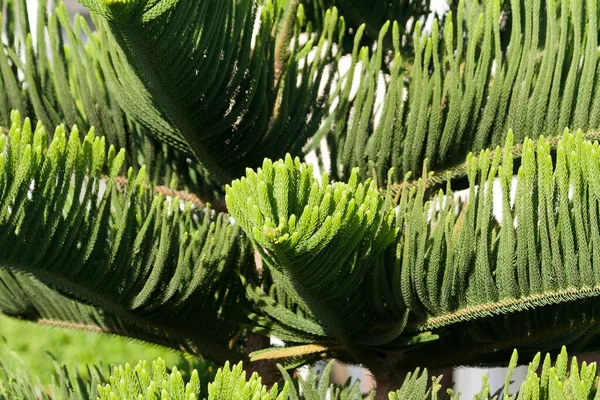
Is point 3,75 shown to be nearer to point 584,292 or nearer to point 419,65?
point 419,65

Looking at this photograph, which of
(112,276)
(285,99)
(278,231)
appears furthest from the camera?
(285,99)

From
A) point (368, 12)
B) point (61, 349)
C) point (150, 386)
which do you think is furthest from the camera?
point (61, 349)

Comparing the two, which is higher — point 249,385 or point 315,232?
point 315,232

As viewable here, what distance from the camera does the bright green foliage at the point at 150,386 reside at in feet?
2.48

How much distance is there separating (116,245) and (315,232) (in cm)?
33

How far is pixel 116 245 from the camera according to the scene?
1000mm

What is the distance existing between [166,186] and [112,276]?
241 mm

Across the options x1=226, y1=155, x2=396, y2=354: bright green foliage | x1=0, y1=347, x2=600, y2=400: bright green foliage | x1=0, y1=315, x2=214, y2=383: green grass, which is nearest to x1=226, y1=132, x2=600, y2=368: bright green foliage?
x1=226, y1=155, x2=396, y2=354: bright green foliage

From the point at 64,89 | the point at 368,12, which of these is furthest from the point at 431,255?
the point at 64,89

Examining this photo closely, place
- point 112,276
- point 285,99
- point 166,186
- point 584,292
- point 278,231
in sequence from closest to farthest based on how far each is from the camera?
1. point 278,231
2. point 584,292
3. point 112,276
4. point 285,99
5. point 166,186

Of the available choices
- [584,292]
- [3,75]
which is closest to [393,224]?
[584,292]

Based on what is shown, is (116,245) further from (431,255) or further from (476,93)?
(476,93)

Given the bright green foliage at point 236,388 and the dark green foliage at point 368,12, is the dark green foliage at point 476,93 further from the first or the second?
the bright green foliage at point 236,388

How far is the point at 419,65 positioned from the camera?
43.3 inches
